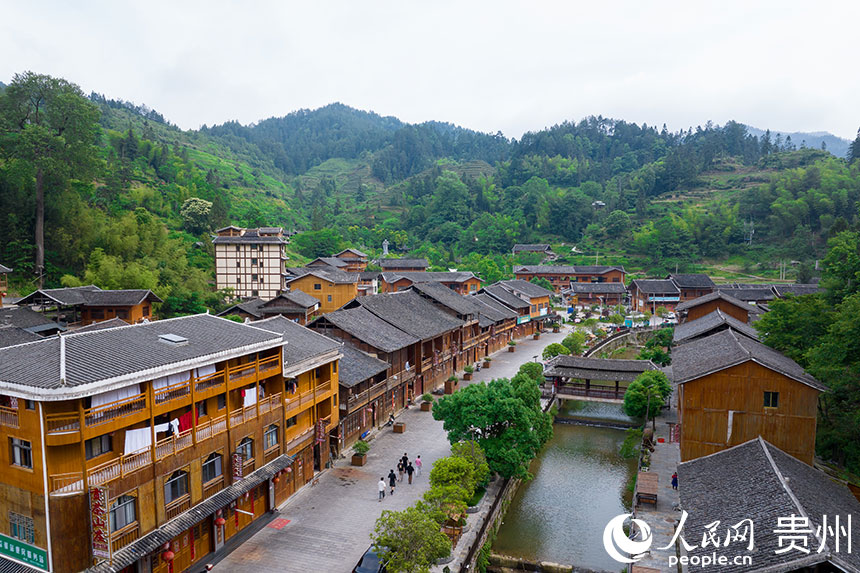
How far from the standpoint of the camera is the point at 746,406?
20984 millimetres

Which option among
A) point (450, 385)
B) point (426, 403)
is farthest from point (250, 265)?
point (426, 403)

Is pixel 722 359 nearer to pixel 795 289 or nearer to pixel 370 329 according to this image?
pixel 370 329

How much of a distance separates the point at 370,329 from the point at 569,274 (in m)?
60.2

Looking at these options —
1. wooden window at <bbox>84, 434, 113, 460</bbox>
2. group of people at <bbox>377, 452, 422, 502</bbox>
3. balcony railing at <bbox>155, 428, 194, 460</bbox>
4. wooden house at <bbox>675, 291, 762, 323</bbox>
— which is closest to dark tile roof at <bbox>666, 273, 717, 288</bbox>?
wooden house at <bbox>675, 291, 762, 323</bbox>

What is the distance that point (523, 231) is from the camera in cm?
12138

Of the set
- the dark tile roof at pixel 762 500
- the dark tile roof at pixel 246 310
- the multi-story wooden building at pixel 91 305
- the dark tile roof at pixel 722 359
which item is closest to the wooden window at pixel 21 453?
the dark tile roof at pixel 762 500

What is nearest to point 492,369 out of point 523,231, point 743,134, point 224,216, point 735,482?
point 735,482

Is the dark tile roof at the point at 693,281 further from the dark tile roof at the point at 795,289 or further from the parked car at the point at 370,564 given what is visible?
the parked car at the point at 370,564

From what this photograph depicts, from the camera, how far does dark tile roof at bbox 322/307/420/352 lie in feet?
101

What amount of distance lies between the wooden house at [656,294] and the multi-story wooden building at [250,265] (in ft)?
160

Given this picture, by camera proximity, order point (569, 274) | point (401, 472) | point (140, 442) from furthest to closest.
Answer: point (569, 274) < point (401, 472) < point (140, 442)

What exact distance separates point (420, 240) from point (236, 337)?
105 meters

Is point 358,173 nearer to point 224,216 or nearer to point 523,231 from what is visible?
point 523,231

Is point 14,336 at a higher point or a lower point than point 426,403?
higher
